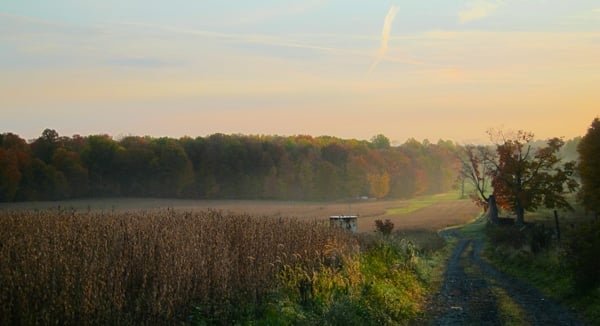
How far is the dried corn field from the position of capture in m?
8.26

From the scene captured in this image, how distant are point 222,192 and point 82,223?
75.4m

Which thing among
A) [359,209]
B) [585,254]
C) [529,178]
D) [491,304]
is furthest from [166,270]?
[359,209]

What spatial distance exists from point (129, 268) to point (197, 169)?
241ft

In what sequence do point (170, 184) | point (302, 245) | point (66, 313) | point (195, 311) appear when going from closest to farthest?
point (66, 313) → point (195, 311) → point (302, 245) → point (170, 184)

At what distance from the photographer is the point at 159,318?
9.52m

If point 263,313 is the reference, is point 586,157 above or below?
above

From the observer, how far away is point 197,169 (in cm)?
8275

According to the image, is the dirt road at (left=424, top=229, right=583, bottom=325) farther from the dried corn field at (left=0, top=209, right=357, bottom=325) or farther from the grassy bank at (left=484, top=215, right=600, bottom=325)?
the dried corn field at (left=0, top=209, right=357, bottom=325)

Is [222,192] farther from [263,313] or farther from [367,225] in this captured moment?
[263,313]

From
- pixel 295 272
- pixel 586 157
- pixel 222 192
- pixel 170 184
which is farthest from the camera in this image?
pixel 222 192

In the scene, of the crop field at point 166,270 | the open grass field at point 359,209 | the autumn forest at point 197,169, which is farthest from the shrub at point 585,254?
the autumn forest at point 197,169

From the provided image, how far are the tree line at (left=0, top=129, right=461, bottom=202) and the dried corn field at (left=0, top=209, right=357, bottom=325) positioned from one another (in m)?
38.6

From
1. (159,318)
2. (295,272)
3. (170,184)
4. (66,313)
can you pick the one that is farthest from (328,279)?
(170,184)

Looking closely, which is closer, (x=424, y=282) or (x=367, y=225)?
(x=424, y=282)
